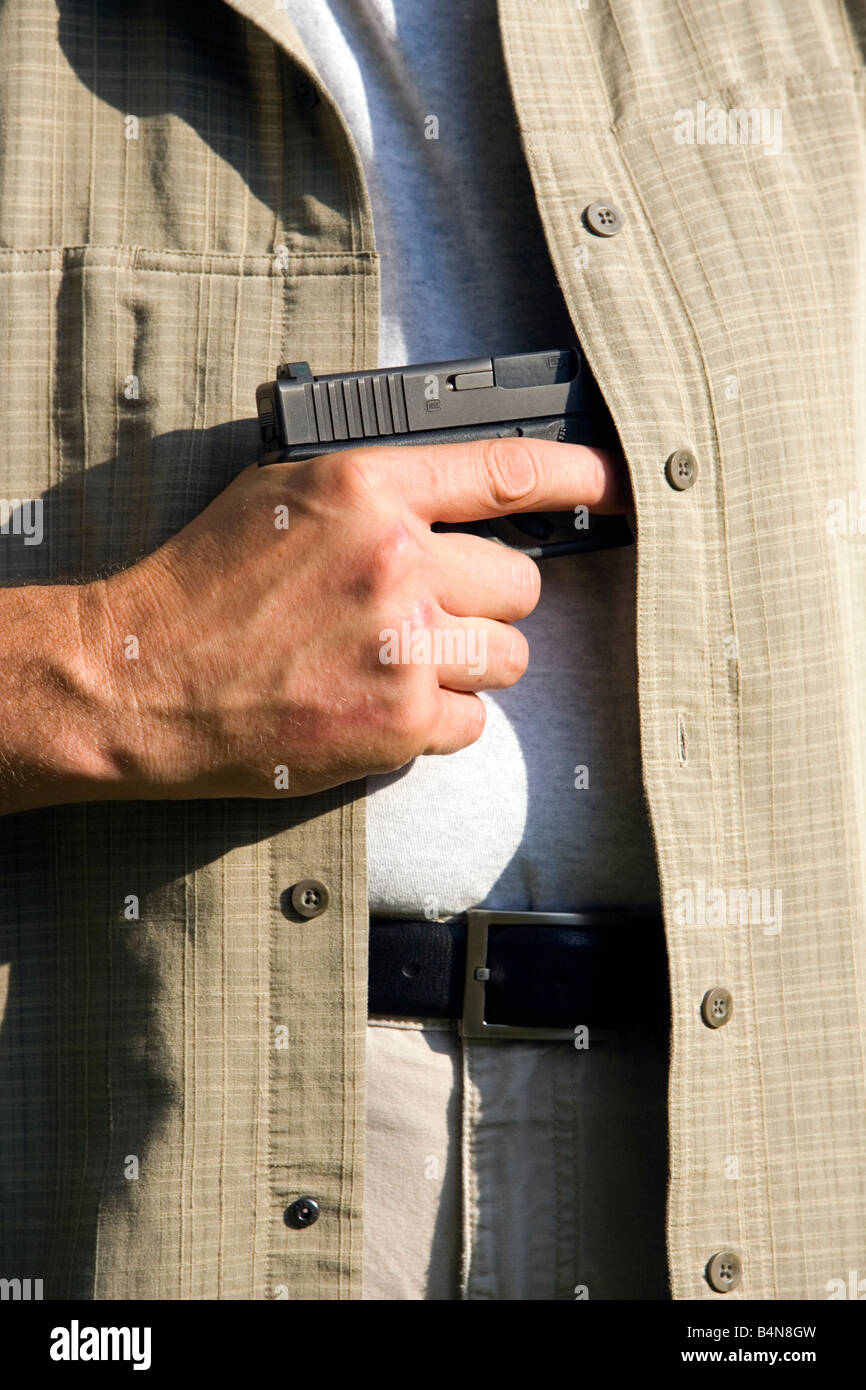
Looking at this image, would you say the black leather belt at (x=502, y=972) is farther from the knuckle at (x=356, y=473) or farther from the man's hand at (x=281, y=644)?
the knuckle at (x=356, y=473)

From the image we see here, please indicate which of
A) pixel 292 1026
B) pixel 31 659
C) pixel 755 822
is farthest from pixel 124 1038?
pixel 755 822

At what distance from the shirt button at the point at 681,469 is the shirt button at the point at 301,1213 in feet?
3.29

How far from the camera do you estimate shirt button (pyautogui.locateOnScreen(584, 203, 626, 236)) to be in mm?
1443

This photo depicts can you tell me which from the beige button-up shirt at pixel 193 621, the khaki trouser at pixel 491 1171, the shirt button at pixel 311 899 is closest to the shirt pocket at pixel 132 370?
the beige button-up shirt at pixel 193 621

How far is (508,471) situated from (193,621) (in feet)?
1.38

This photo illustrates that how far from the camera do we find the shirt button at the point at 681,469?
1.38 metres

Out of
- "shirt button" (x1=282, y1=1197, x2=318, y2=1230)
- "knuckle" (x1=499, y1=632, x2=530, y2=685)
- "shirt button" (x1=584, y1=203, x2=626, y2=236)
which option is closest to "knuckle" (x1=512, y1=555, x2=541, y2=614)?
"knuckle" (x1=499, y1=632, x2=530, y2=685)

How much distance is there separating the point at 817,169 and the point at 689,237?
27 cm

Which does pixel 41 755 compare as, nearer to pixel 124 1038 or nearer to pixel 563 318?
pixel 124 1038

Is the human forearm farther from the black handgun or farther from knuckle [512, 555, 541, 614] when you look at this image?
knuckle [512, 555, 541, 614]

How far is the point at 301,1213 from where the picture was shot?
1.31 meters

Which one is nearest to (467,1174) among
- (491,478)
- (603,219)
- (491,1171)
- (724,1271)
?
(491,1171)

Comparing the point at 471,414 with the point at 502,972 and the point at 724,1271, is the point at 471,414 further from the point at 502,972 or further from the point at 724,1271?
the point at 724,1271

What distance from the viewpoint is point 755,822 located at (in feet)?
4.62
